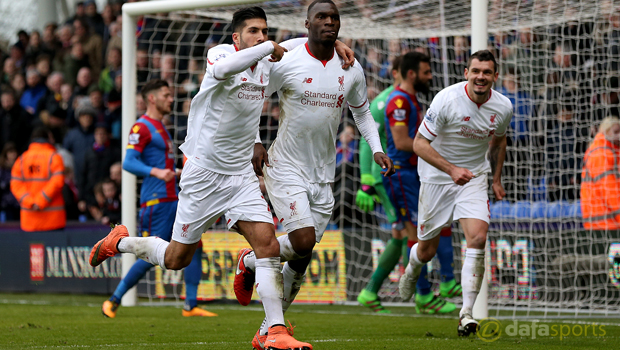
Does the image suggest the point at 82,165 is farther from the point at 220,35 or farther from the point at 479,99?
the point at 479,99

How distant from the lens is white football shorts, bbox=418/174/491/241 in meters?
6.96

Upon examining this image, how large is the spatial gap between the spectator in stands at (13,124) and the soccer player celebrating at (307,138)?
1034cm

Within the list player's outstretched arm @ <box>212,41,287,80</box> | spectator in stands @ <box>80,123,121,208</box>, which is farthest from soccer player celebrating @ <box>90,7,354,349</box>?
spectator in stands @ <box>80,123,121,208</box>

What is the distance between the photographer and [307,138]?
19.6 feet

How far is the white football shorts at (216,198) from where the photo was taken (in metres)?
5.57

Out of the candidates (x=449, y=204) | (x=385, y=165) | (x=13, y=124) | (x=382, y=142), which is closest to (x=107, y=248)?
(x=385, y=165)

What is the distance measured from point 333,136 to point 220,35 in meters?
5.65

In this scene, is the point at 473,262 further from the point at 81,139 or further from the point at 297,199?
the point at 81,139

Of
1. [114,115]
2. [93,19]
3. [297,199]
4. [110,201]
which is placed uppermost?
[93,19]

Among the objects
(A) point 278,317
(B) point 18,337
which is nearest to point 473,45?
(A) point 278,317

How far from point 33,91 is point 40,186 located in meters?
4.28

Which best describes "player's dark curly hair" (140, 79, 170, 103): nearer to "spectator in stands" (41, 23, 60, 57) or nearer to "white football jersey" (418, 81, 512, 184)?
"white football jersey" (418, 81, 512, 184)

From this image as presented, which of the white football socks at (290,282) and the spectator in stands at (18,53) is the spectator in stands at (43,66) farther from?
the white football socks at (290,282)
